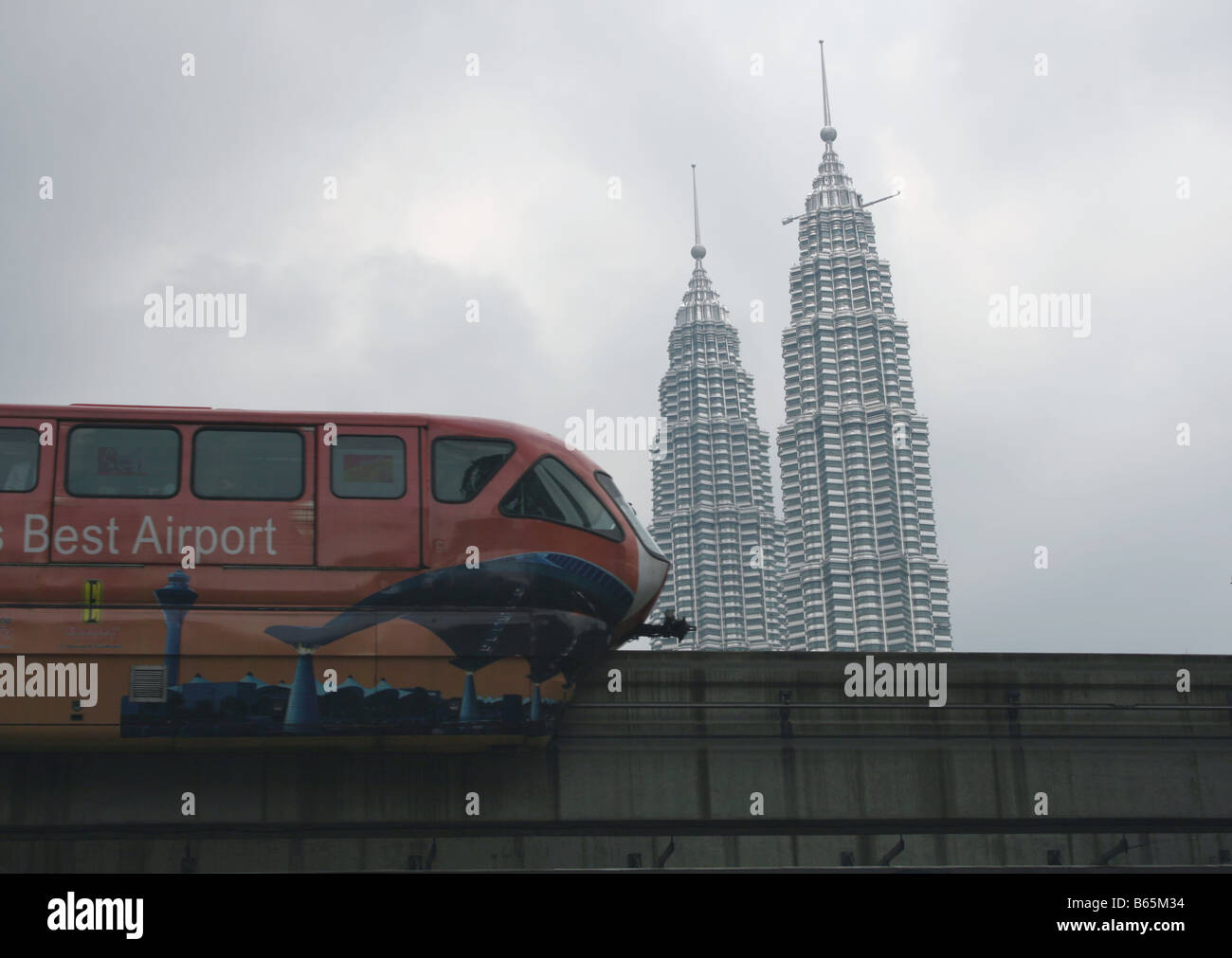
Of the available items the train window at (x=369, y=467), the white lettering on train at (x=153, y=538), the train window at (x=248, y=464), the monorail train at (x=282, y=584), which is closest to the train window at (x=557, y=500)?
the monorail train at (x=282, y=584)

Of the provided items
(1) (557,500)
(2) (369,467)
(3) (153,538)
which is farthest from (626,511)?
(3) (153,538)

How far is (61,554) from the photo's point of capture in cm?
1802

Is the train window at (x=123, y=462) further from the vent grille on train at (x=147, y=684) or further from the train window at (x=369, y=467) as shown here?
the vent grille on train at (x=147, y=684)

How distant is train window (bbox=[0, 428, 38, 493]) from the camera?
18.2m

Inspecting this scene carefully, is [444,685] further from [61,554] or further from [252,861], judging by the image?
[61,554]

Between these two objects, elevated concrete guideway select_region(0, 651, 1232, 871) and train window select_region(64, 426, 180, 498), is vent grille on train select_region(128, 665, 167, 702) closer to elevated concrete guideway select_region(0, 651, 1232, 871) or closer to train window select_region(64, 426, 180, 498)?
elevated concrete guideway select_region(0, 651, 1232, 871)

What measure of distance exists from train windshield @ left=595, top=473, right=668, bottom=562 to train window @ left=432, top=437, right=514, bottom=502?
1408 millimetres

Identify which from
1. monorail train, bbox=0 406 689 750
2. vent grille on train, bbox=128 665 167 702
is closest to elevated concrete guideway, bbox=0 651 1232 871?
monorail train, bbox=0 406 689 750

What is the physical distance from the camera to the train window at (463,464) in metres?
19.1

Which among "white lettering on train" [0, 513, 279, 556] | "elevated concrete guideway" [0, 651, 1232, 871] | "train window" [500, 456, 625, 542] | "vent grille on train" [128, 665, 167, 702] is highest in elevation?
"train window" [500, 456, 625, 542]

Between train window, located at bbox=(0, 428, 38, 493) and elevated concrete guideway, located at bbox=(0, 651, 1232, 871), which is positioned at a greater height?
train window, located at bbox=(0, 428, 38, 493)
